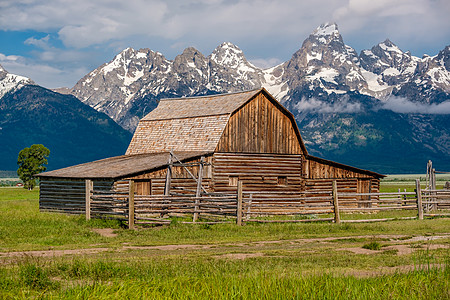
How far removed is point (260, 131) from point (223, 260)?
89.2 ft

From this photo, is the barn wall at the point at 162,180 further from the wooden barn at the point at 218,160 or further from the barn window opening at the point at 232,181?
the barn window opening at the point at 232,181

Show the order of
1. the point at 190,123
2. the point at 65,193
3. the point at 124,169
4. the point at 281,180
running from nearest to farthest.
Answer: the point at 124,169 < the point at 65,193 < the point at 281,180 < the point at 190,123

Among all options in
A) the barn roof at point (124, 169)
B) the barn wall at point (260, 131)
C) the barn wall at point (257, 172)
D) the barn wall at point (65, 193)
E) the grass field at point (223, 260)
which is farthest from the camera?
the barn wall at point (260, 131)

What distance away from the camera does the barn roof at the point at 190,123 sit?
39.7 m

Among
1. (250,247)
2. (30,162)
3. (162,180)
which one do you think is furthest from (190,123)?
(30,162)

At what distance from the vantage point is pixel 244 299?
832 centimetres

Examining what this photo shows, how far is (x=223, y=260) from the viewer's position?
14.1 metres

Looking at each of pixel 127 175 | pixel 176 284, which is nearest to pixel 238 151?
pixel 127 175

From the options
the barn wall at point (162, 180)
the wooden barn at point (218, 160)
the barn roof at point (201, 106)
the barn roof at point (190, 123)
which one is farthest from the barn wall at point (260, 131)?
the barn wall at point (162, 180)

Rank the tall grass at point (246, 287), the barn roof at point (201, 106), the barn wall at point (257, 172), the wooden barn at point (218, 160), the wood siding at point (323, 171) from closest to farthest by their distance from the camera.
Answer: the tall grass at point (246, 287)
the wooden barn at point (218, 160)
the barn wall at point (257, 172)
the barn roof at point (201, 106)
the wood siding at point (323, 171)

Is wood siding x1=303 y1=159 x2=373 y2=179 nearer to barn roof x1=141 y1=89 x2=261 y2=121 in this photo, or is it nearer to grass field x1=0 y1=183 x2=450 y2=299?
barn roof x1=141 y1=89 x2=261 y2=121

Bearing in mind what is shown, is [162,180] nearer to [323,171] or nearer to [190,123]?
[190,123]

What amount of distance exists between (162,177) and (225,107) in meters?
9.17

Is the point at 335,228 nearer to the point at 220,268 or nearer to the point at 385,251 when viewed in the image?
the point at 385,251
